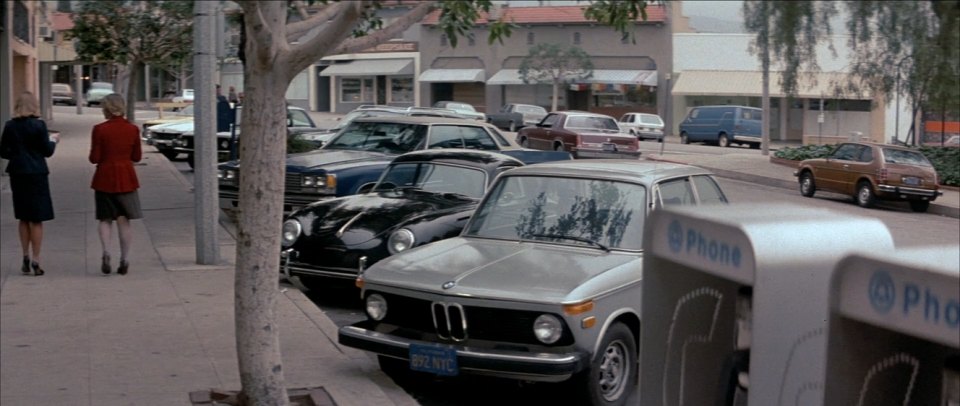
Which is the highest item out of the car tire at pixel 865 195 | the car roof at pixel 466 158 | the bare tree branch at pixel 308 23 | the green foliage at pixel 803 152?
the bare tree branch at pixel 308 23

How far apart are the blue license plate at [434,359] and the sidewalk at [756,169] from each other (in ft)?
52.4

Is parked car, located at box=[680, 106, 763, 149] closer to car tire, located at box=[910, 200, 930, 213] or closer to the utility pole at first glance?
car tire, located at box=[910, 200, 930, 213]

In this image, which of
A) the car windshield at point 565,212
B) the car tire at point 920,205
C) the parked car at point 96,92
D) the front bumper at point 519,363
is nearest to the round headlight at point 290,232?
the car windshield at point 565,212

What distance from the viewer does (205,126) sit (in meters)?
11.4

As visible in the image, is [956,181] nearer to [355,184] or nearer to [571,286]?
[355,184]

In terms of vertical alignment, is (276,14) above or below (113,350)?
above

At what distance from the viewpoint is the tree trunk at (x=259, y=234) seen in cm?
647

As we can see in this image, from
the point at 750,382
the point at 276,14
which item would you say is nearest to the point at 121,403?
the point at 276,14

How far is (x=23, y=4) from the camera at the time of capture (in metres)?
27.0

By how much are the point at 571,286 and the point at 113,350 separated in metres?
3.36

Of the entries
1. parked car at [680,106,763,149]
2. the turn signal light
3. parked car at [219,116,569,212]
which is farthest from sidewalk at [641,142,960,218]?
the turn signal light

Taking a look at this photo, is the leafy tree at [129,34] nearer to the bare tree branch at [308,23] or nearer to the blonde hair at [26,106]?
the blonde hair at [26,106]

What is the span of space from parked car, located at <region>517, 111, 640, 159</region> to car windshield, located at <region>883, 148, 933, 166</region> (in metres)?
6.00

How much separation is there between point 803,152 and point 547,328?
69.7 feet
